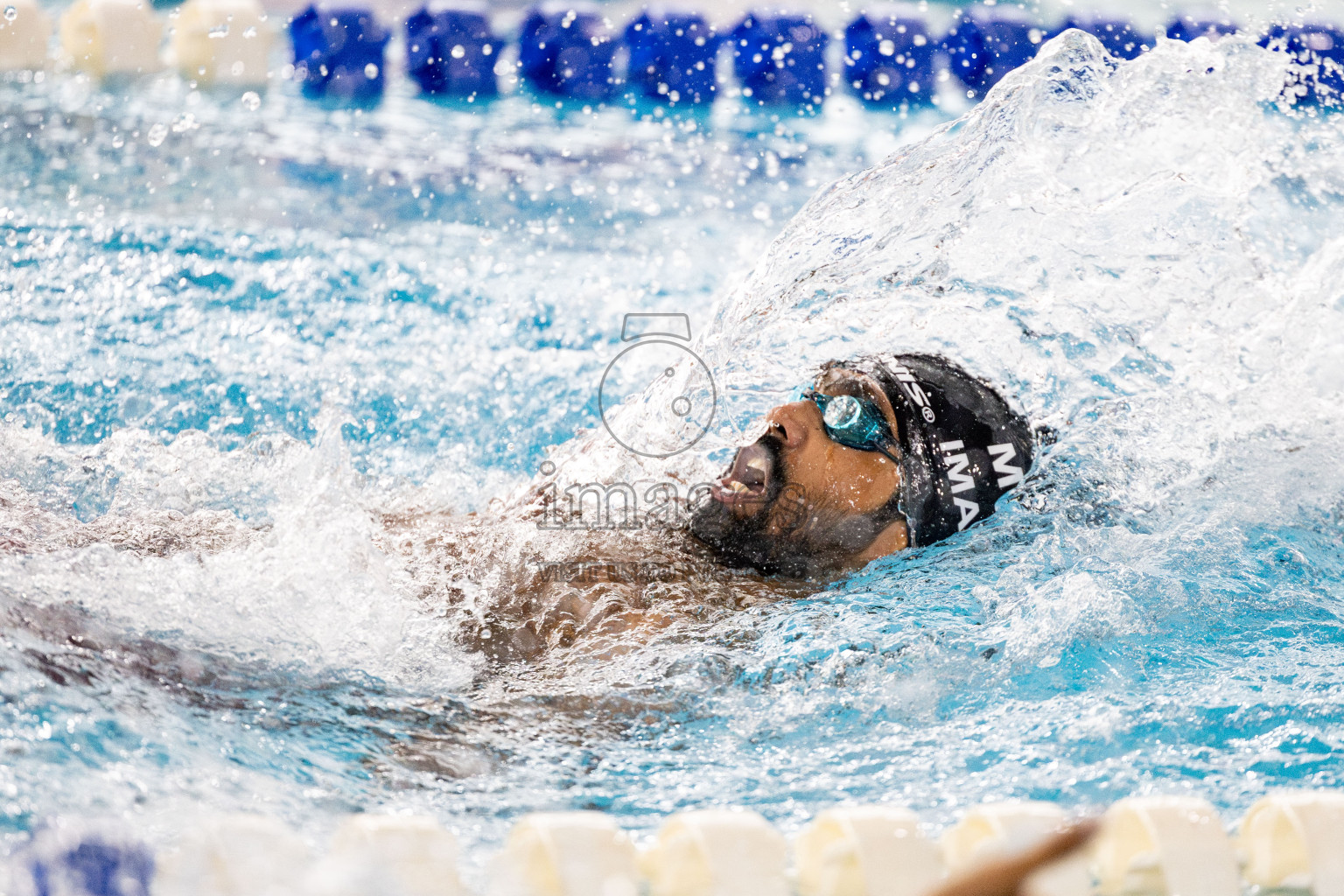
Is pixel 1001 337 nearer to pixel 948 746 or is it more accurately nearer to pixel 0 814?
pixel 948 746

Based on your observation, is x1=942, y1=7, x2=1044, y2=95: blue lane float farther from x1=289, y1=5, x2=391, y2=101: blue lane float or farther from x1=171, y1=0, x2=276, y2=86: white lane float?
Answer: x1=171, y1=0, x2=276, y2=86: white lane float

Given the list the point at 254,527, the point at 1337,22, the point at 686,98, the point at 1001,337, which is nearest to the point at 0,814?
the point at 254,527

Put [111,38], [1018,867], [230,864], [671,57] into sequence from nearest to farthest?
[1018,867]
[230,864]
[111,38]
[671,57]

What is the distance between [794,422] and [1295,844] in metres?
1.00

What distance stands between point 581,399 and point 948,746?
67.2 inches

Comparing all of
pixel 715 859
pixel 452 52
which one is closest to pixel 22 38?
pixel 452 52

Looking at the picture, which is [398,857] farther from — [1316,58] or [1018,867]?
[1316,58]

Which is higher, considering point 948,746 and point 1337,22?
point 1337,22

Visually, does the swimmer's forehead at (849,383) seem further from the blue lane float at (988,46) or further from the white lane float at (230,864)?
the blue lane float at (988,46)

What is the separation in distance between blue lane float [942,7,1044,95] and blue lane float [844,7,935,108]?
13 cm

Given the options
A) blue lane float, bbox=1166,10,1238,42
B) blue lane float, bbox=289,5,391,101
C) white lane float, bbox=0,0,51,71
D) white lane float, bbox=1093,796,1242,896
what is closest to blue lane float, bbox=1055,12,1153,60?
blue lane float, bbox=1166,10,1238,42

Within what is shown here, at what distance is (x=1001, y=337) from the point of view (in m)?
2.19

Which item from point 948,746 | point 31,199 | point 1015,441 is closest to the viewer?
point 948,746

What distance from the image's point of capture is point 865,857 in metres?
0.98
